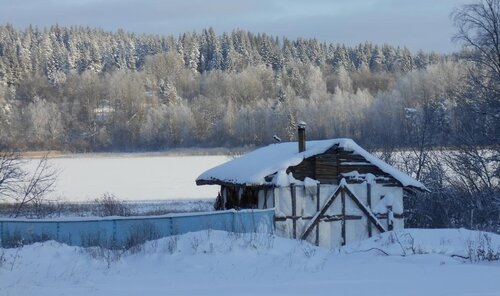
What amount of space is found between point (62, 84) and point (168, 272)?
144254 mm

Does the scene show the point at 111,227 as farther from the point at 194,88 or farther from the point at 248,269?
the point at 194,88

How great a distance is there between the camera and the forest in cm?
3169

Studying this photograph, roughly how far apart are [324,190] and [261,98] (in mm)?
110633

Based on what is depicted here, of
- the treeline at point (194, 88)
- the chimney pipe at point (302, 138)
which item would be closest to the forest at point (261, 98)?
the treeline at point (194, 88)

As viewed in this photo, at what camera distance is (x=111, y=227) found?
1748 cm

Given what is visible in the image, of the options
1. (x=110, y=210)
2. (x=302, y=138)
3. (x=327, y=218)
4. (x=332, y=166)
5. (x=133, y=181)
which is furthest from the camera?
(x=133, y=181)

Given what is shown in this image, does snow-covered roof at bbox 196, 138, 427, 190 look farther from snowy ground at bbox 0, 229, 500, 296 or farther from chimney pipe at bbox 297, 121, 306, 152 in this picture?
snowy ground at bbox 0, 229, 500, 296

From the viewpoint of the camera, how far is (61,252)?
40.1ft

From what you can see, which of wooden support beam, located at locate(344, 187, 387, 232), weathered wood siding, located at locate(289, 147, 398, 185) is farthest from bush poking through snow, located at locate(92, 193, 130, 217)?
wooden support beam, located at locate(344, 187, 387, 232)

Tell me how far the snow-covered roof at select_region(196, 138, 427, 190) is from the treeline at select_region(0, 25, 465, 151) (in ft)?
175

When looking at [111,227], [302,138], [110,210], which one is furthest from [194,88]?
[111,227]

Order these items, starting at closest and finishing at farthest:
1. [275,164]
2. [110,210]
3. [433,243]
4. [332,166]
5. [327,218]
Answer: [433,243] → [275,164] → [327,218] → [332,166] → [110,210]

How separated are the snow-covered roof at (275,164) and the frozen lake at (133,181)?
60.6ft

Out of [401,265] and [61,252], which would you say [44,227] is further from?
[401,265]
